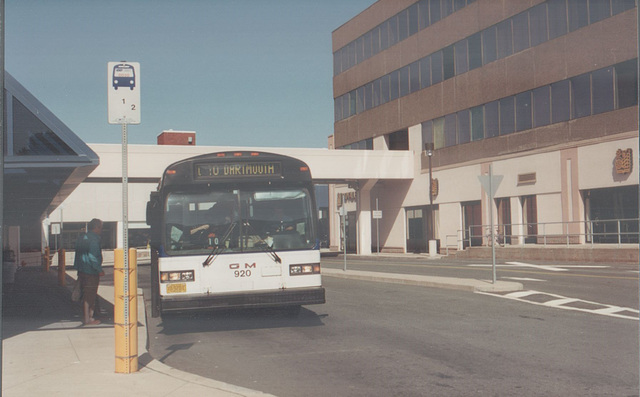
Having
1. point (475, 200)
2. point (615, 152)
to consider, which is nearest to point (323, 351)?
point (615, 152)

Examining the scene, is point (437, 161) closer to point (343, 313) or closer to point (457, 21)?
point (457, 21)

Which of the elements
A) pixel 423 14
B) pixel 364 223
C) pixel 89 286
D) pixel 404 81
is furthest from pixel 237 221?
pixel 364 223

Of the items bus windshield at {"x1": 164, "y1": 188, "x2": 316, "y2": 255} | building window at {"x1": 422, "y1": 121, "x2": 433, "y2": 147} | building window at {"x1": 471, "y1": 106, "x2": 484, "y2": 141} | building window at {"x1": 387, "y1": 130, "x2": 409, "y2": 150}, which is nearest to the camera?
bus windshield at {"x1": 164, "y1": 188, "x2": 316, "y2": 255}

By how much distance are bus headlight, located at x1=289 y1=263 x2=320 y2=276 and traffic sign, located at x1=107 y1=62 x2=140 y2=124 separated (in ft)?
14.9

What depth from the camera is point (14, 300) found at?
18.0m

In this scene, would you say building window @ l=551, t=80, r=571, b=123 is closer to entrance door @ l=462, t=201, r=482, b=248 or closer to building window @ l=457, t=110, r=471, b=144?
building window @ l=457, t=110, r=471, b=144

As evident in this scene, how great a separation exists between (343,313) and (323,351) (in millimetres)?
4064

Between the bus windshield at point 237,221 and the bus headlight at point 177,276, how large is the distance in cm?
33

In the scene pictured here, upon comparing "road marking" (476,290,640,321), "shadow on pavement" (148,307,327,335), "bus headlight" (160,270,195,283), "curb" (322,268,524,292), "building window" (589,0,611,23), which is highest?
"building window" (589,0,611,23)

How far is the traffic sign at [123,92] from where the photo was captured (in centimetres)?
777

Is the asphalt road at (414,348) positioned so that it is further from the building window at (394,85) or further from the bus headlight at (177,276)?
the building window at (394,85)

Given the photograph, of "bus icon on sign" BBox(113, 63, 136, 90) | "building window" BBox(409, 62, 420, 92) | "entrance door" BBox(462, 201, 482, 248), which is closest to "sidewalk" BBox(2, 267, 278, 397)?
"bus icon on sign" BBox(113, 63, 136, 90)

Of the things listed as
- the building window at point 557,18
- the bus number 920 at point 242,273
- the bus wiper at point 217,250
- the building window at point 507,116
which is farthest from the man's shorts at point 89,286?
the building window at point 507,116

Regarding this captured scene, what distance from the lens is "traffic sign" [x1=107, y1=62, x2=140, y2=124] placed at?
7.77 metres
